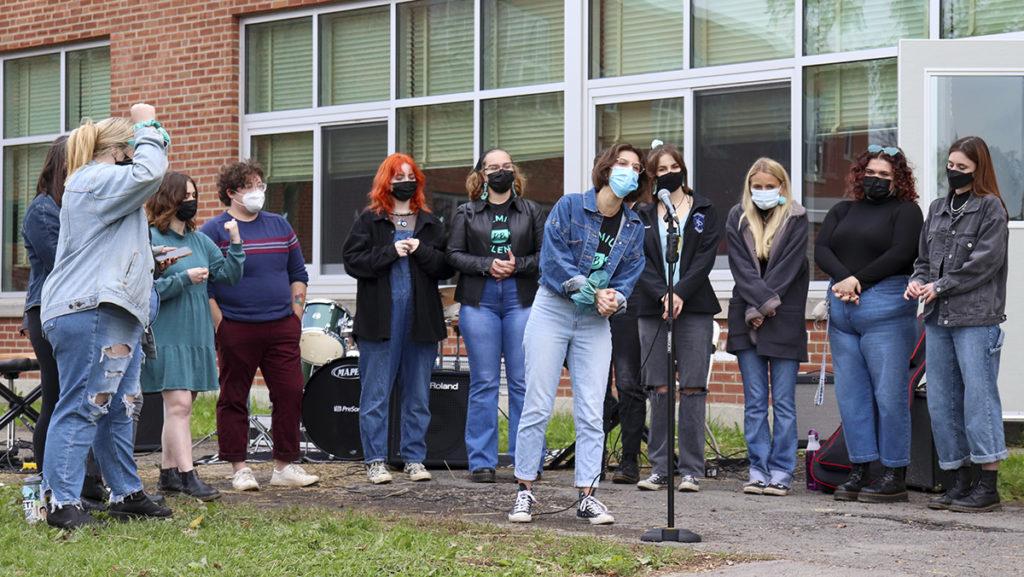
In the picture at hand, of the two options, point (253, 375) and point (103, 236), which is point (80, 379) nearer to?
point (103, 236)

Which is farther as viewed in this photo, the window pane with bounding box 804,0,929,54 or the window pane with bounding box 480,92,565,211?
the window pane with bounding box 480,92,565,211

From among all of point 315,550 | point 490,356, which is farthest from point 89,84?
point 315,550

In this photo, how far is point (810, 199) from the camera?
443 inches

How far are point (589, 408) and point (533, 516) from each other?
2.18ft

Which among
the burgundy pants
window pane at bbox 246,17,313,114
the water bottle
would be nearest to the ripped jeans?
the burgundy pants

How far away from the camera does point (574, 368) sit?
7293mm

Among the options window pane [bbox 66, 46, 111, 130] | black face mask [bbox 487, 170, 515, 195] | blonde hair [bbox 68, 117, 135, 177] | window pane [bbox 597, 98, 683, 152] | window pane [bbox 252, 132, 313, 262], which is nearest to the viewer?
blonde hair [bbox 68, 117, 135, 177]

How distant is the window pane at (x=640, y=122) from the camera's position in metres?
12.0

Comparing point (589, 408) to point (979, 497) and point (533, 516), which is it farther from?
point (979, 497)

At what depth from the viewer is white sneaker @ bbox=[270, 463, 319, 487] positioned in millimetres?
8789

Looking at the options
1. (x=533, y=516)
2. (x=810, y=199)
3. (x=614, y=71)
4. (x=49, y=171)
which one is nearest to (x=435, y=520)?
(x=533, y=516)

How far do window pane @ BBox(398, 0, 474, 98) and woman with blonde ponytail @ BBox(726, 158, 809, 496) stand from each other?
5.03 meters

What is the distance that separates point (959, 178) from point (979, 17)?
312 centimetres

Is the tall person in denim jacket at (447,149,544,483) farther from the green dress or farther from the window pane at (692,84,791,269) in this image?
the window pane at (692,84,791,269)
